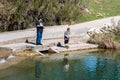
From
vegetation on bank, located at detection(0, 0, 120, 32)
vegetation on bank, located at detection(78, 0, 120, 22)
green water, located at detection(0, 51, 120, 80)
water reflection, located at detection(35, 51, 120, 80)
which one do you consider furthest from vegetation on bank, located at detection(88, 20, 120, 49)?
vegetation on bank, located at detection(78, 0, 120, 22)

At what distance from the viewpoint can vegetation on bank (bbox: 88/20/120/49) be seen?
108 ft

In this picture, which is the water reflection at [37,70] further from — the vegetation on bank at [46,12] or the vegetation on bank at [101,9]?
the vegetation on bank at [101,9]

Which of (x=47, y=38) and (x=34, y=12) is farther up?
(x=34, y=12)

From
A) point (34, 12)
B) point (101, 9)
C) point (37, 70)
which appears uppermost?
point (101, 9)

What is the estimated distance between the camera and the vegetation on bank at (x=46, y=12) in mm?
33438

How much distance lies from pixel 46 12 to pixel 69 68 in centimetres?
985

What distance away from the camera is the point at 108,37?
33.8 meters

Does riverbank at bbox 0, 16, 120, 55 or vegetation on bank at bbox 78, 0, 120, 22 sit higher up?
vegetation on bank at bbox 78, 0, 120, 22

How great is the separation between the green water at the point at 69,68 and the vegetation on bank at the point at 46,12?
19.6 ft

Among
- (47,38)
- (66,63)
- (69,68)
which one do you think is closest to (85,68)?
(69,68)

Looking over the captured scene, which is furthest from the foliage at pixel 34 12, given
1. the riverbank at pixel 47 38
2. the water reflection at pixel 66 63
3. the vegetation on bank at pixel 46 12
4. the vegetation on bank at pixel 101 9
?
the water reflection at pixel 66 63

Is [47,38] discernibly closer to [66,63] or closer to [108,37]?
[66,63]

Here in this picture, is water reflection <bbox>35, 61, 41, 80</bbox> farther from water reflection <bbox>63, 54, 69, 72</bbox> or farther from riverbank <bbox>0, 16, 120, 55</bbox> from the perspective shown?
riverbank <bbox>0, 16, 120, 55</bbox>

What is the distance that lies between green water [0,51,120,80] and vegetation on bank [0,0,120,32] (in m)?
5.96
